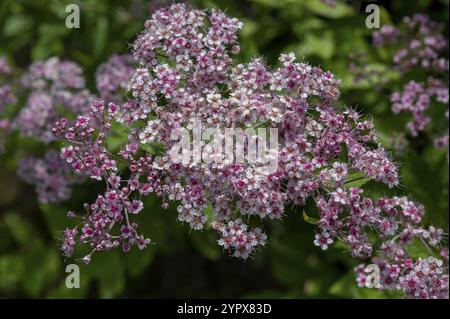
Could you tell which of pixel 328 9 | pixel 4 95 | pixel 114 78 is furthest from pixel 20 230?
pixel 328 9

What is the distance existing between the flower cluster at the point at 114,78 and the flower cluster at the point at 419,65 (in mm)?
Result: 2620

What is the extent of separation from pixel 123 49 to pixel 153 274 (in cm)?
313

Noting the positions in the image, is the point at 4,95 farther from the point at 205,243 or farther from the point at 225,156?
the point at 225,156

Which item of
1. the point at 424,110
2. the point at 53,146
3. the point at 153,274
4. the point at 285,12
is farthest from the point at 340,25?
the point at 153,274

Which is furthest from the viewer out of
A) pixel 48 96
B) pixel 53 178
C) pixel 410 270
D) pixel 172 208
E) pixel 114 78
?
pixel 172 208

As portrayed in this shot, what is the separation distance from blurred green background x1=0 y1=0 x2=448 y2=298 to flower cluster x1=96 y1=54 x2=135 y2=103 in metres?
0.72

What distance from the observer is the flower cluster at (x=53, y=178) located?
577 centimetres

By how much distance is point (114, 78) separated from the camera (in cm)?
541

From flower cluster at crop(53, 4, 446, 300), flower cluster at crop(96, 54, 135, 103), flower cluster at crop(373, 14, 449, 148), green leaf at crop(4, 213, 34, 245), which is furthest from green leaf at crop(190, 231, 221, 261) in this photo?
flower cluster at crop(373, 14, 449, 148)

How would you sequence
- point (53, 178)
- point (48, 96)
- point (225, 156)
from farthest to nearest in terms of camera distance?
1. point (48, 96)
2. point (53, 178)
3. point (225, 156)

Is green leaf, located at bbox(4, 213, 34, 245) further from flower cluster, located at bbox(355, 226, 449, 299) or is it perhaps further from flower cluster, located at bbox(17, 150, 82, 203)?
flower cluster, located at bbox(355, 226, 449, 299)

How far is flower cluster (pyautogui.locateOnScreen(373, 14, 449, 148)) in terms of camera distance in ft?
18.4

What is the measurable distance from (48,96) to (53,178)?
894 mm
